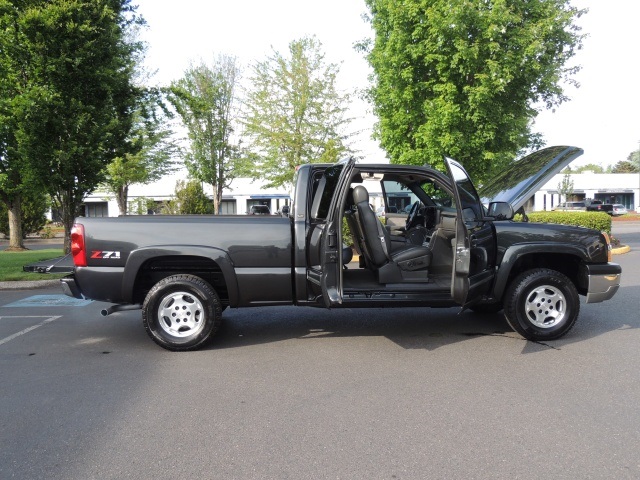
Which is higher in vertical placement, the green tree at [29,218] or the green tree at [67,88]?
the green tree at [67,88]

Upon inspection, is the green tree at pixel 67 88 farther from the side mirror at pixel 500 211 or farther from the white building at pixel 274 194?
the white building at pixel 274 194

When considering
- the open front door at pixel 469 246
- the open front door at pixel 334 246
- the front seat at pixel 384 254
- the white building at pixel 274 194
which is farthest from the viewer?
the white building at pixel 274 194

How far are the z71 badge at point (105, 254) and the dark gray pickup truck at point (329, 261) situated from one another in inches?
0.4

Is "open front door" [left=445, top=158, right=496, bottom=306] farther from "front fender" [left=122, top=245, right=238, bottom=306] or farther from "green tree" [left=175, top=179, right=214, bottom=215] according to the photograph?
"green tree" [left=175, top=179, right=214, bottom=215]

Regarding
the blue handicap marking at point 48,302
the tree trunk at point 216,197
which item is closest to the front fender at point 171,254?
the blue handicap marking at point 48,302

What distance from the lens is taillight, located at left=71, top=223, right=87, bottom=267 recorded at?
5402 millimetres

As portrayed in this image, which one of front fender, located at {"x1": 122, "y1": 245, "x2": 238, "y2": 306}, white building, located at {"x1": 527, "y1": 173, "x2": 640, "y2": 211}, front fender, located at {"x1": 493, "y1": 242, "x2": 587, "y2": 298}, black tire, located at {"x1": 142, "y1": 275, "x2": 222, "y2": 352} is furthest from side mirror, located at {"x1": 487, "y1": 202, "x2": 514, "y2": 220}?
white building, located at {"x1": 527, "y1": 173, "x2": 640, "y2": 211}

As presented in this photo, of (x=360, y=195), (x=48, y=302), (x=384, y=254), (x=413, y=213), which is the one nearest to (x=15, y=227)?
(x=48, y=302)

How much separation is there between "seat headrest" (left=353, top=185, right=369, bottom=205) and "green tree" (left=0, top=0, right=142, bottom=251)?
327 inches

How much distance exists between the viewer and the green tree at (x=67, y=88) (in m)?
10.8

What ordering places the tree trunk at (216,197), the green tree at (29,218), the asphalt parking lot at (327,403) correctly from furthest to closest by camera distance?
1. the tree trunk at (216,197)
2. the green tree at (29,218)
3. the asphalt parking lot at (327,403)

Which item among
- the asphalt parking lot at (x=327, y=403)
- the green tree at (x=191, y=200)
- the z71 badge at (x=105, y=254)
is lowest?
the asphalt parking lot at (x=327, y=403)

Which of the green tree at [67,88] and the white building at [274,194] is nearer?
the green tree at [67,88]

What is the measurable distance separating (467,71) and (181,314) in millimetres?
11679
